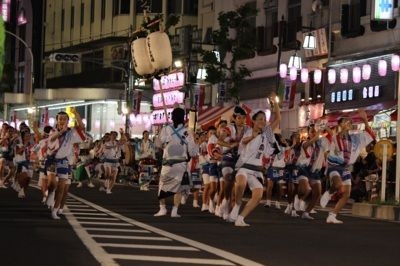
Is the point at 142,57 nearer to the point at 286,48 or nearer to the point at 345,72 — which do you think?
the point at 345,72

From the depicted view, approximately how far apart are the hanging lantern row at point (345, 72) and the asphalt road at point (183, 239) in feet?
41.1

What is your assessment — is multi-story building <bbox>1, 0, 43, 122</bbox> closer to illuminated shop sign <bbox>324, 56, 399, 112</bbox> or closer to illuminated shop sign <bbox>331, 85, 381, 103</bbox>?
illuminated shop sign <bbox>324, 56, 399, 112</bbox>

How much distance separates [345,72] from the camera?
113 ft

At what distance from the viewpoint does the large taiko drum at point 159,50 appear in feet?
108

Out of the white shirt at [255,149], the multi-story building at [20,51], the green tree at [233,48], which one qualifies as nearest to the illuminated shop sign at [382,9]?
the green tree at [233,48]

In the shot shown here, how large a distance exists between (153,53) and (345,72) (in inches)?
275

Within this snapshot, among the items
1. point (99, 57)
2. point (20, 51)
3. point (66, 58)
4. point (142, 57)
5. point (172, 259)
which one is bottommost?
point (172, 259)

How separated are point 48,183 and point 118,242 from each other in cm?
516

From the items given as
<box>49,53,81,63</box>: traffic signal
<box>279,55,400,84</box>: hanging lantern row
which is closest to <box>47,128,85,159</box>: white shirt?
<box>279,55,400,84</box>: hanging lantern row

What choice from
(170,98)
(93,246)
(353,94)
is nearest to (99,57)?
(170,98)

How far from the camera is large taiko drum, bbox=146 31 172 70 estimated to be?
32781mm

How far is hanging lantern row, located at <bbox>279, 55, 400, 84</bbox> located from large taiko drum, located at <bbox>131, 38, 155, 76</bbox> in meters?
6.11

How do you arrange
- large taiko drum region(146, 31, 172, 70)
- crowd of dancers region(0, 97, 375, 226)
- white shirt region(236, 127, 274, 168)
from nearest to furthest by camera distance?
white shirt region(236, 127, 274, 168) < crowd of dancers region(0, 97, 375, 226) < large taiko drum region(146, 31, 172, 70)

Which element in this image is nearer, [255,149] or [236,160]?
[255,149]
